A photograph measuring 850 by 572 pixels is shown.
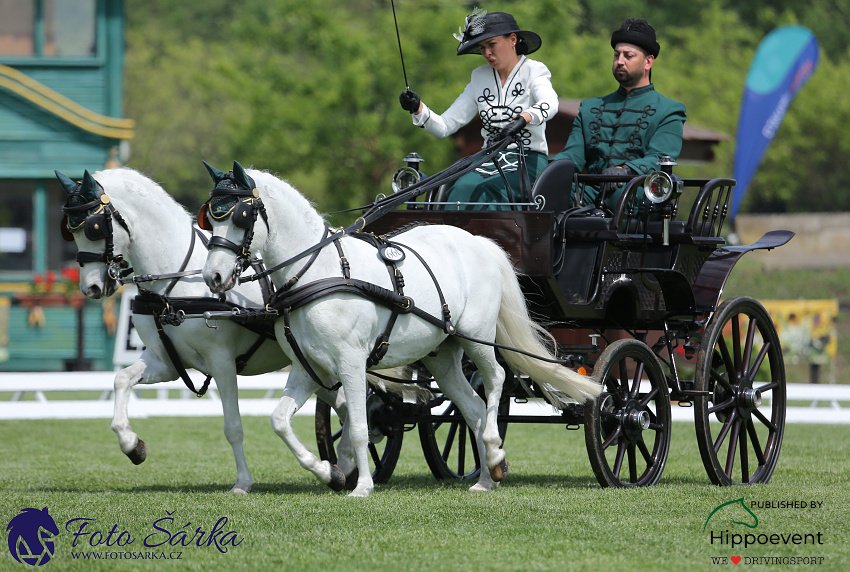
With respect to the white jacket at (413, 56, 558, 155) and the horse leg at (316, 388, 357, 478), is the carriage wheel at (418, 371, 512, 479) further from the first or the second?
the white jacket at (413, 56, 558, 155)

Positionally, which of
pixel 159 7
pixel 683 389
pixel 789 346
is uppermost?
pixel 159 7

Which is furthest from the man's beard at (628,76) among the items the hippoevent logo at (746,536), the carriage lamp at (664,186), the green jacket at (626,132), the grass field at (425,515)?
the hippoevent logo at (746,536)

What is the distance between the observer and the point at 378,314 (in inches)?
276

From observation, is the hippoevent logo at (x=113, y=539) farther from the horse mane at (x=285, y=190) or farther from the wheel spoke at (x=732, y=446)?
the wheel spoke at (x=732, y=446)

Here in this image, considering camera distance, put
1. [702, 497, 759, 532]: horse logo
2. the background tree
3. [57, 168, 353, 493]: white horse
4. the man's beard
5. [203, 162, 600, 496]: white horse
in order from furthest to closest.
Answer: the background tree < the man's beard < [57, 168, 353, 493]: white horse < [203, 162, 600, 496]: white horse < [702, 497, 759, 532]: horse logo

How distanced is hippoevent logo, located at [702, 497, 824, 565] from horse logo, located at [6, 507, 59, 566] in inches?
119

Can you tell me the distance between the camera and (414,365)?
8.30 metres

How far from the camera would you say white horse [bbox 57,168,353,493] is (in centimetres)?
737

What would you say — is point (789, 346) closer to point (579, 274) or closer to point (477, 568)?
point (579, 274)

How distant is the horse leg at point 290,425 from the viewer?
6.82 meters

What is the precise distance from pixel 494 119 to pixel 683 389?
2.24m

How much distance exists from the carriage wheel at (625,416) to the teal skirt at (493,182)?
1.26 meters

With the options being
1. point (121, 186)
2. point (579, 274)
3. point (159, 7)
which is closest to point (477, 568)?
point (579, 274)

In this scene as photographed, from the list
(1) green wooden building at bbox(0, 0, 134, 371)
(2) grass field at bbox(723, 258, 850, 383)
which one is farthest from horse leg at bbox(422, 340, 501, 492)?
(2) grass field at bbox(723, 258, 850, 383)
